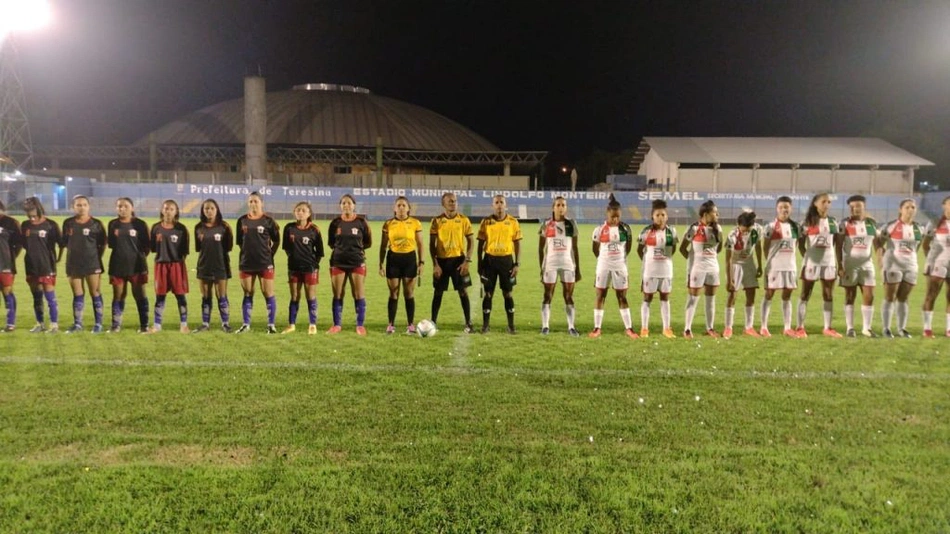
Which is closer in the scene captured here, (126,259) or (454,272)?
(126,259)

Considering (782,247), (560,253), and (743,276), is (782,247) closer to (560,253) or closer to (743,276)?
(743,276)

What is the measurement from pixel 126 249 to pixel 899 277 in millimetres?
10093

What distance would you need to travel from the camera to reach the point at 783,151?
52312 mm

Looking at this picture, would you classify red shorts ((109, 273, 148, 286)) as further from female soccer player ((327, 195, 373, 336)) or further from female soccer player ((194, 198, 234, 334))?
female soccer player ((327, 195, 373, 336))

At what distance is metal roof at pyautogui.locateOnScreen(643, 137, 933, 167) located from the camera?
50.3m

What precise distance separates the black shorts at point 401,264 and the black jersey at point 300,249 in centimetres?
101

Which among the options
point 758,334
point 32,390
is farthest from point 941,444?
point 32,390

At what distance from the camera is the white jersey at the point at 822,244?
8219 millimetres

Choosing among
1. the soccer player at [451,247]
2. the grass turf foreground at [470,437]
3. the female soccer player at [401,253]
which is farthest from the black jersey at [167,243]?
the soccer player at [451,247]

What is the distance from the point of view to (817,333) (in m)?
8.38

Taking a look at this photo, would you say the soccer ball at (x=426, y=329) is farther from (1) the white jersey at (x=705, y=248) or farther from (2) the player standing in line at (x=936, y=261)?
(2) the player standing in line at (x=936, y=261)

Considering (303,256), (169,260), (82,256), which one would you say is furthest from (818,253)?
(82,256)

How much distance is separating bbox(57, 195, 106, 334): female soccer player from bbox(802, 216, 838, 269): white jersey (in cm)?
934

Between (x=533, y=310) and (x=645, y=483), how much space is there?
262 inches
